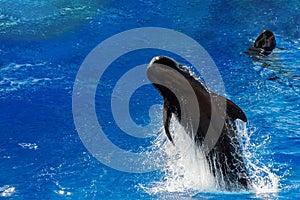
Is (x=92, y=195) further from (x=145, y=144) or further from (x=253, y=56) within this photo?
(x=253, y=56)

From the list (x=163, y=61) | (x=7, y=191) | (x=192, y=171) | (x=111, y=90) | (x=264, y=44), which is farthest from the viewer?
(x=264, y=44)

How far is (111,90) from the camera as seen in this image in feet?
30.0

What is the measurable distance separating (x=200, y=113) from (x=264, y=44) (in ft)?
17.5

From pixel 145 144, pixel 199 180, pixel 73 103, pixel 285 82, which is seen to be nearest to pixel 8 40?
pixel 73 103

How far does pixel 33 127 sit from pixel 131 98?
1.76 meters

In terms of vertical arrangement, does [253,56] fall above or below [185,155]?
above

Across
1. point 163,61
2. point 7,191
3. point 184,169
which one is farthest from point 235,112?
point 7,191

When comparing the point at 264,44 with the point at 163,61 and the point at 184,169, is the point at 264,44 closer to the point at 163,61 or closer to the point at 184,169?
the point at 184,169

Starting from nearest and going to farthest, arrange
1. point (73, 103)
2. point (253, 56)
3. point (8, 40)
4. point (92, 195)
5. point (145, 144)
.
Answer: point (92, 195) < point (145, 144) < point (73, 103) < point (253, 56) < point (8, 40)

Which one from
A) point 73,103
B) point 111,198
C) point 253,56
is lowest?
point 111,198

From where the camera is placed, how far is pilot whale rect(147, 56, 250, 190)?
5.24m

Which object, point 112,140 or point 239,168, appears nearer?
point 239,168

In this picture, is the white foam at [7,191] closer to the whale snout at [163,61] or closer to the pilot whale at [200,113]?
the pilot whale at [200,113]

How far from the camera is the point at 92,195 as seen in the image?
248 inches
